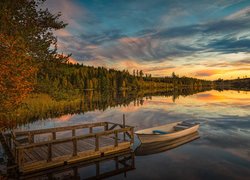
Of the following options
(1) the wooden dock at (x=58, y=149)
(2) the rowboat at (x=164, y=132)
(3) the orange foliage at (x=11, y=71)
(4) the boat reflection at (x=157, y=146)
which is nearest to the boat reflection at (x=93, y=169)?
(1) the wooden dock at (x=58, y=149)

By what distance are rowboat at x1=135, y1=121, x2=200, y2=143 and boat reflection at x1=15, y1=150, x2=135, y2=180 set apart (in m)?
2.96

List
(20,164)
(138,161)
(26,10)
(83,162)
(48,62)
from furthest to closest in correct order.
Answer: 1. (48,62)
2. (26,10)
3. (138,161)
4. (83,162)
5. (20,164)

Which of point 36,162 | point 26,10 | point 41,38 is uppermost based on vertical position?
point 26,10

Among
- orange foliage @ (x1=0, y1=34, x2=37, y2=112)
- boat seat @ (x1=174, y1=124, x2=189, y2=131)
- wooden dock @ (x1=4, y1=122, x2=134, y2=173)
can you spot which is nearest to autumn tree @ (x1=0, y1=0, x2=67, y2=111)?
orange foliage @ (x1=0, y1=34, x2=37, y2=112)

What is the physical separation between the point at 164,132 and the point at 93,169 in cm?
996

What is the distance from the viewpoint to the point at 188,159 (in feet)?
61.8

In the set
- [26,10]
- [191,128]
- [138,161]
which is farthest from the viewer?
[191,128]

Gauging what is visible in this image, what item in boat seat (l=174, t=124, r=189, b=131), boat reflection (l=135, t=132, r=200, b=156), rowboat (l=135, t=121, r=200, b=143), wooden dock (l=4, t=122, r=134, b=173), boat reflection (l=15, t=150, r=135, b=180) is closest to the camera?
wooden dock (l=4, t=122, r=134, b=173)

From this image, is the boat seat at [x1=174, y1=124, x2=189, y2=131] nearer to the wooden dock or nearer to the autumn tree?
the wooden dock

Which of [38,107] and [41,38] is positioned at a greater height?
[41,38]

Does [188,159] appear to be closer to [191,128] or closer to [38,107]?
[191,128]

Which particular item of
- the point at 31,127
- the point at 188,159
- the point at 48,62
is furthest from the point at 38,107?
the point at 188,159

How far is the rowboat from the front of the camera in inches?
832

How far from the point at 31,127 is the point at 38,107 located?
57.1ft
